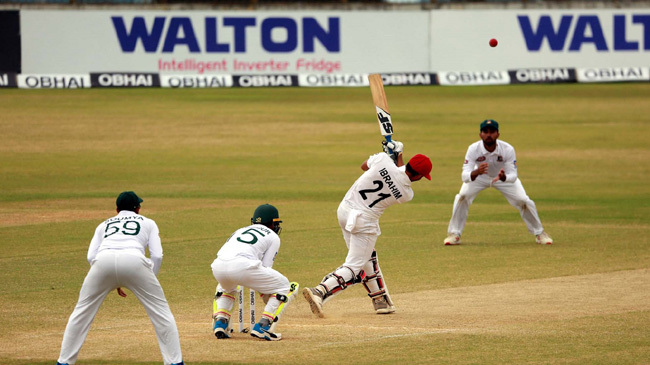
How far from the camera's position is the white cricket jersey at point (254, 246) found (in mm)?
9500

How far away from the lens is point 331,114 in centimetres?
3509

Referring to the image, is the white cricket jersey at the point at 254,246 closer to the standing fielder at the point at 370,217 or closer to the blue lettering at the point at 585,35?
the standing fielder at the point at 370,217

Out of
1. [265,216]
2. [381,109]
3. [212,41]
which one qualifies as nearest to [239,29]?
[212,41]

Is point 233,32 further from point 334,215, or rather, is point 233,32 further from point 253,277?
point 253,277

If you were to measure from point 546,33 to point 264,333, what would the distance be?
102ft

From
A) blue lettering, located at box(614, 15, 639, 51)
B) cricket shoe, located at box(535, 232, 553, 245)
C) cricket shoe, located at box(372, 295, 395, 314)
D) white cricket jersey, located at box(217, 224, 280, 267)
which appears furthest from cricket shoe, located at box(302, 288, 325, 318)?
blue lettering, located at box(614, 15, 639, 51)

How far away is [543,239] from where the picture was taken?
1647 cm

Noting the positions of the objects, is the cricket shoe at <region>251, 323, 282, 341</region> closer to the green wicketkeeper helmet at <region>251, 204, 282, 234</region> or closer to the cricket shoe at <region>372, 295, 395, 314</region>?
the green wicketkeeper helmet at <region>251, 204, 282, 234</region>

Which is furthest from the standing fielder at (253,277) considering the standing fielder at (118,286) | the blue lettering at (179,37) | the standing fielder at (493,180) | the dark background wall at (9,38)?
the dark background wall at (9,38)

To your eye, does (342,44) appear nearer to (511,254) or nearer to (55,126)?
(55,126)

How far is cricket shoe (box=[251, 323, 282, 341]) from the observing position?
31.3 feet

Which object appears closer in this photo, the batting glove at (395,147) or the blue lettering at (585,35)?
the batting glove at (395,147)

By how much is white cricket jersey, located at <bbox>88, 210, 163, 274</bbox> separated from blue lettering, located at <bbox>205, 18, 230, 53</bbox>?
28904 millimetres

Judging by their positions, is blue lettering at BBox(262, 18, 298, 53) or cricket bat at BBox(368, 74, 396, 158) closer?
cricket bat at BBox(368, 74, 396, 158)
